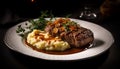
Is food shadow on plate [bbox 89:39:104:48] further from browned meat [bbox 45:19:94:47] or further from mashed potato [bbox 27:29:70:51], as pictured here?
mashed potato [bbox 27:29:70:51]

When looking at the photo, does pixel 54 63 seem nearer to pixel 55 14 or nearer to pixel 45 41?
pixel 45 41

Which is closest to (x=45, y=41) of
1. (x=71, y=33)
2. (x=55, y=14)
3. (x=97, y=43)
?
(x=71, y=33)

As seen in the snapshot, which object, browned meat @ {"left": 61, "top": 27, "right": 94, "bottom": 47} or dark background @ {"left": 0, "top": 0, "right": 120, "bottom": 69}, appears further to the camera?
browned meat @ {"left": 61, "top": 27, "right": 94, "bottom": 47}

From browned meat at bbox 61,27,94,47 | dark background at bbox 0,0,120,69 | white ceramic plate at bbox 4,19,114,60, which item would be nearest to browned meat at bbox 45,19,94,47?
browned meat at bbox 61,27,94,47

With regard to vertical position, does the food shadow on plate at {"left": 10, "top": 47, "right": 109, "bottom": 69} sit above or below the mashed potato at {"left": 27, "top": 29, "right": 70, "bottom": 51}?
below

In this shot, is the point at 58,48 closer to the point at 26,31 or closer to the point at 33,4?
the point at 26,31

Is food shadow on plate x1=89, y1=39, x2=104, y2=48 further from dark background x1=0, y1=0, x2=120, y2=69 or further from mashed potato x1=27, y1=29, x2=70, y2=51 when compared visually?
mashed potato x1=27, y1=29, x2=70, y2=51
